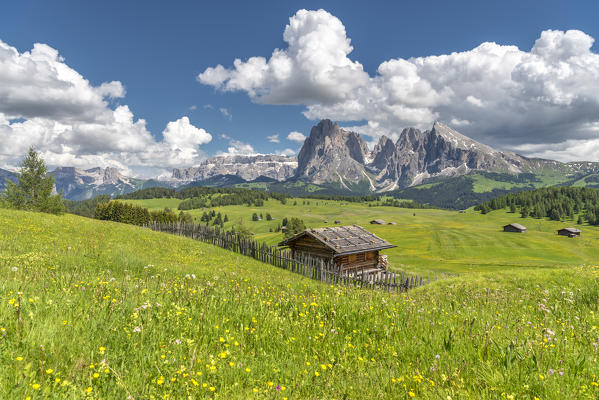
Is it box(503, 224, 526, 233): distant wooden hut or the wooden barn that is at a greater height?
the wooden barn

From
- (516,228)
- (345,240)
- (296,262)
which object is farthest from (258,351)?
(516,228)

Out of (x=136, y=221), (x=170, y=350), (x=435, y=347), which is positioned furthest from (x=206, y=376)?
(x=136, y=221)

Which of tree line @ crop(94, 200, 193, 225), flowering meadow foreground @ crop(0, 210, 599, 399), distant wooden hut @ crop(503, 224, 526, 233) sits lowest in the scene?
distant wooden hut @ crop(503, 224, 526, 233)

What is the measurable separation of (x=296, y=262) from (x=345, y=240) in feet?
26.6

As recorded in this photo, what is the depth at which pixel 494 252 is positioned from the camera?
7550cm

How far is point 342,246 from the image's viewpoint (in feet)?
99.1

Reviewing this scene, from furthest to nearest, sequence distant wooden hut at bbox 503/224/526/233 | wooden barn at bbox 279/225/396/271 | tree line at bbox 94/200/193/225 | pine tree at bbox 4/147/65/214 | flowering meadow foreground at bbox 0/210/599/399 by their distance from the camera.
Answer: distant wooden hut at bbox 503/224/526/233, tree line at bbox 94/200/193/225, pine tree at bbox 4/147/65/214, wooden barn at bbox 279/225/396/271, flowering meadow foreground at bbox 0/210/599/399

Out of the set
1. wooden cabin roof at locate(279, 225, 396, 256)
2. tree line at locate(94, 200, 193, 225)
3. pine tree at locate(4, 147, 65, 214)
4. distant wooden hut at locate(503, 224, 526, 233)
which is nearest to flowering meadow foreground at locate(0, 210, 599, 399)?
wooden cabin roof at locate(279, 225, 396, 256)

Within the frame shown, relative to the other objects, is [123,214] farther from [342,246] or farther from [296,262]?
[296,262]

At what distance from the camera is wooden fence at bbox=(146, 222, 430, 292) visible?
21125mm

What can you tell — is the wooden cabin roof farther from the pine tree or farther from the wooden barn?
the pine tree

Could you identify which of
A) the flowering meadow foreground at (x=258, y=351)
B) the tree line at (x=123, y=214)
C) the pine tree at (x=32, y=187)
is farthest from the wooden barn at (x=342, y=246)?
the tree line at (x=123, y=214)

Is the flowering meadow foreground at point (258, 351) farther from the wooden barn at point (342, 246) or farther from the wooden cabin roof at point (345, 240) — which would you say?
the wooden cabin roof at point (345, 240)

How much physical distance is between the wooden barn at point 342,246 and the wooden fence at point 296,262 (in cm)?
100
